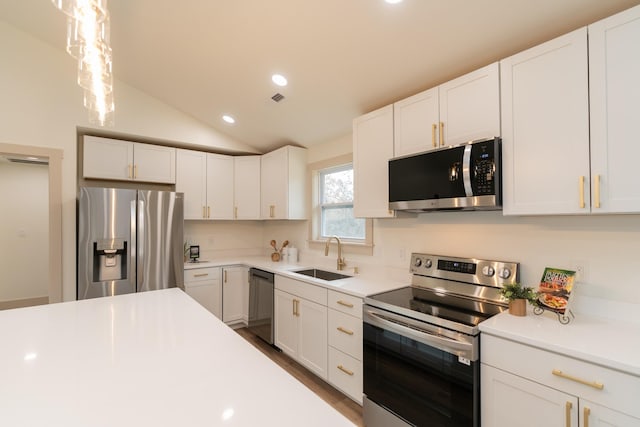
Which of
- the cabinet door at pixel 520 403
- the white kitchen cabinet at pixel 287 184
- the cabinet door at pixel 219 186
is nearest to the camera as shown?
the cabinet door at pixel 520 403

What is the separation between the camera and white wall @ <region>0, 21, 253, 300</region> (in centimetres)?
280

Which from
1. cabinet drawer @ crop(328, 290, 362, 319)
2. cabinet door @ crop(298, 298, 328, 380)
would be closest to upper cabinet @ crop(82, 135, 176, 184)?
cabinet door @ crop(298, 298, 328, 380)

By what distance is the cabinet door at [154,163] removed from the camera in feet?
11.3

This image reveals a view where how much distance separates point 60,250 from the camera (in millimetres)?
2949

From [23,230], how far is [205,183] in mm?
3184

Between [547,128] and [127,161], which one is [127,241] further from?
[547,128]

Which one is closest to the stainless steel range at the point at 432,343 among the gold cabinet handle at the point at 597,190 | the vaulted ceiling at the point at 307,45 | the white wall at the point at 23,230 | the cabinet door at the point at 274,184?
the gold cabinet handle at the point at 597,190

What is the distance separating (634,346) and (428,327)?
0.83 meters

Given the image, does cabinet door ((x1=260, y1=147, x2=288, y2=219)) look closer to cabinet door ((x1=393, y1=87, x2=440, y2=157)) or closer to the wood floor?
the wood floor

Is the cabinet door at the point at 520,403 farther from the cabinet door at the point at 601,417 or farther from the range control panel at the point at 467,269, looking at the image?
the range control panel at the point at 467,269

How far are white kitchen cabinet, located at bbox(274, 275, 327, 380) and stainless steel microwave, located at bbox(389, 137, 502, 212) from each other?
→ 3.39 ft

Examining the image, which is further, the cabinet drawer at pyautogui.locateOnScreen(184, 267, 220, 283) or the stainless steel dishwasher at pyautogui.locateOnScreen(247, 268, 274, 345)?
the cabinet drawer at pyautogui.locateOnScreen(184, 267, 220, 283)

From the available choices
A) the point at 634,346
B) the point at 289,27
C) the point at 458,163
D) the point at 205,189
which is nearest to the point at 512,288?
the point at 634,346

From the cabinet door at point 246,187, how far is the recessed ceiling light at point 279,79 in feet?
4.98
